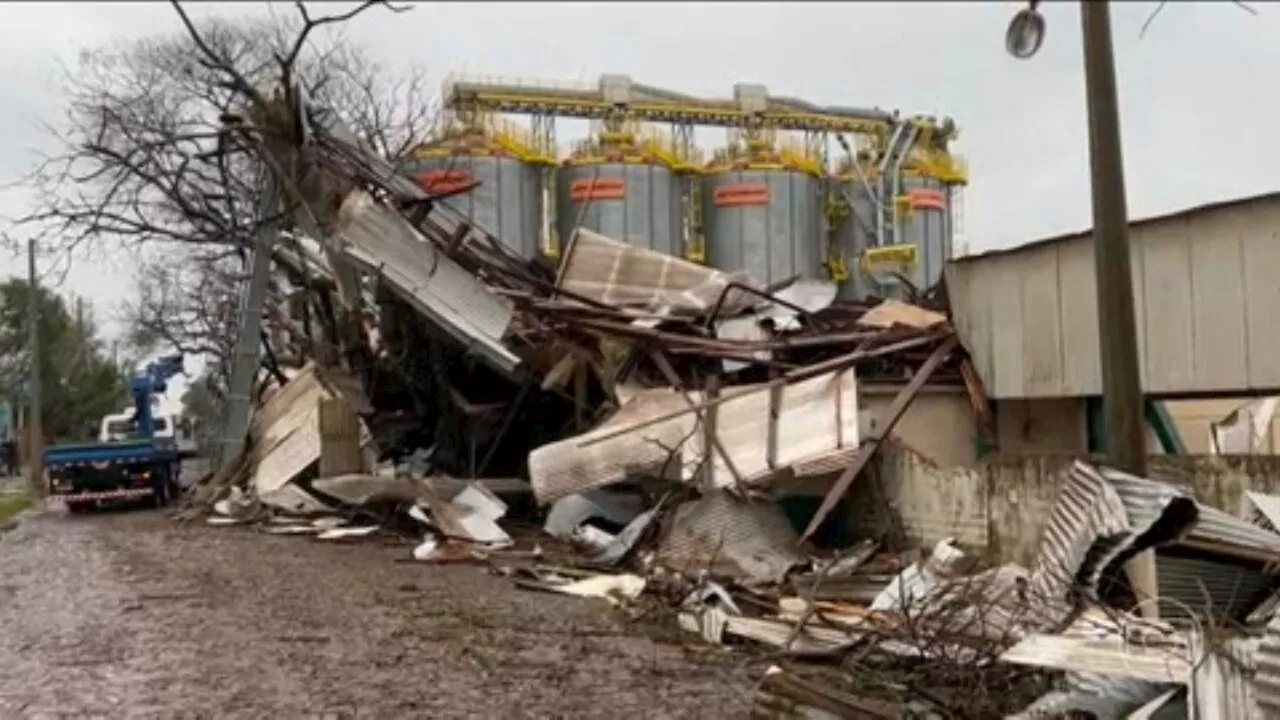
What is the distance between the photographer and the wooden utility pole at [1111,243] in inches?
220

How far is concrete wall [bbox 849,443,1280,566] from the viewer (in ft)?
26.3

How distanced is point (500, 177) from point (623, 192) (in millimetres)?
3123

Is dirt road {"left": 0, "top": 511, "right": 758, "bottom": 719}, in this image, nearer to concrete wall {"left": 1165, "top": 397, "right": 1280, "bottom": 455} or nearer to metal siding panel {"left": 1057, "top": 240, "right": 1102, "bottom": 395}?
metal siding panel {"left": 1057, "top": 240, "right": 1102, "bottom": 395}

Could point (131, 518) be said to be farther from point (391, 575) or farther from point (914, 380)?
point (914, 380)

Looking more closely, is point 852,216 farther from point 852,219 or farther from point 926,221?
point 926,221

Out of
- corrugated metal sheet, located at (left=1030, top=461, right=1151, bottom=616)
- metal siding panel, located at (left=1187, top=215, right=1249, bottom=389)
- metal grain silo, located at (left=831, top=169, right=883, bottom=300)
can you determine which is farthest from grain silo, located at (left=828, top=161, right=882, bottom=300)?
corrugated metal sheet, located at (left=1030, top=461, right=1151, bottom=616)

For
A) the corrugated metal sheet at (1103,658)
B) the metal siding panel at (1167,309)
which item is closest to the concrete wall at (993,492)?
the metal siding panel at (1167,309)

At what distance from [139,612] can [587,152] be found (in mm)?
23018

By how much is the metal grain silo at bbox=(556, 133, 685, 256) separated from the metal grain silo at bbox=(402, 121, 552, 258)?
2.56ft

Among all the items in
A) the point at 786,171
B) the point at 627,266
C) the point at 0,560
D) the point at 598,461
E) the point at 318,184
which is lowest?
the point at 0,560

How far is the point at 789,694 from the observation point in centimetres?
593

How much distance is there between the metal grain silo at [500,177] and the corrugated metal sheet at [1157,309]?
18048mm

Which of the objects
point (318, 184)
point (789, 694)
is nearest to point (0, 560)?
point (318, 184)

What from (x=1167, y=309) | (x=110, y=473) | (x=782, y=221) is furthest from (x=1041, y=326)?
(x=782, y=221)
